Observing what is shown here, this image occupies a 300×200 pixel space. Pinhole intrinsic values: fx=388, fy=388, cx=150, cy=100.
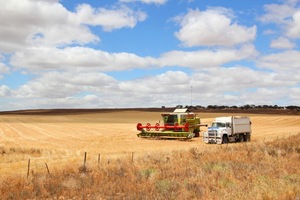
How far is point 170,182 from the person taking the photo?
13.7 meters

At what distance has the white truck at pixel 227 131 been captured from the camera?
35656mm

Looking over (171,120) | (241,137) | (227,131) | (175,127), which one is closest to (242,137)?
(241,137)

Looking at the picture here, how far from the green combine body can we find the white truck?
319cm

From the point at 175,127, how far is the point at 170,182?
1047 inches

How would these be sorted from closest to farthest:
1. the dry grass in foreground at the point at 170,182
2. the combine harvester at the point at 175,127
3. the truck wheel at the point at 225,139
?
the dry grass in foreground at the point at 170,182
the truck wheel at the point at 225,139
the combine harvester at the point at 175,127

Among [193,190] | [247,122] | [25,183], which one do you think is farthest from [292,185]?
[247,122]

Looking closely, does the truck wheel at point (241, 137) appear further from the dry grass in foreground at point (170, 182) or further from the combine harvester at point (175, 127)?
the dry grass in foreground at point (170, 182)

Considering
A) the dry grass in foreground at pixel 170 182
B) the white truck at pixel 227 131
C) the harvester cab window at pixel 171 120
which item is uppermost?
the harvester cab window at pixel 171 120

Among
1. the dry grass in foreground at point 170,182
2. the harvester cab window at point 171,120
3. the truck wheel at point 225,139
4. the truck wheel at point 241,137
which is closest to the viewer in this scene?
the dry grass in foreground at point 170,182

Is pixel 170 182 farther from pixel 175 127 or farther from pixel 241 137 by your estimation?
pixel 175 127

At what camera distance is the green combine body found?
39.8 meters

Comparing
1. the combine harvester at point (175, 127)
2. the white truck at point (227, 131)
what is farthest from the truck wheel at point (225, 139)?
the combine harvester at point (175, 127)

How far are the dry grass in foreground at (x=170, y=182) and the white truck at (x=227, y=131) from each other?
16777 mm

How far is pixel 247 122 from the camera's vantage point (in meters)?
39.4
